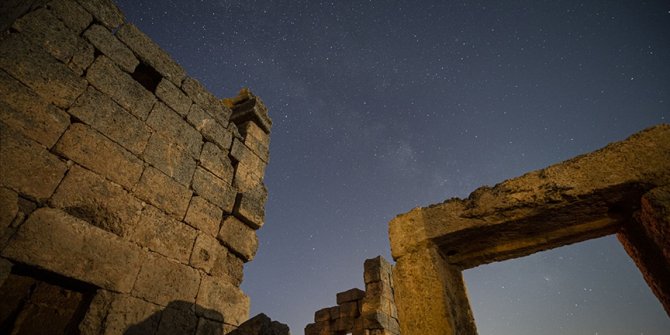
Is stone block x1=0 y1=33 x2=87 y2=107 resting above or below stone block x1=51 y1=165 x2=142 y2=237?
above

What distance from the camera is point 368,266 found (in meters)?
8.51

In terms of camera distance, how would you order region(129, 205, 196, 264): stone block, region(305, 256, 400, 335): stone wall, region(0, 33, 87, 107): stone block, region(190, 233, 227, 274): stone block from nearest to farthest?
1. region(0, 33, 87, 107): stone block
2. region(129, 205, 196, 264): stone block
3. region(190, 233, 227, 274): stone block
4. region(305, 256, 400, 335): stone wall

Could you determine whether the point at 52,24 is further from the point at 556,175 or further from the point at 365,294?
the point at 365,294

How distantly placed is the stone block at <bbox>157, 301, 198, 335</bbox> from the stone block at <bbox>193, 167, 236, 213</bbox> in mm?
1184

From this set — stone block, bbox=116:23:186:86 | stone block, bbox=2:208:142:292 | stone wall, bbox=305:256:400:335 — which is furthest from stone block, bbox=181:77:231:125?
stone wall, bbox=305:256:400:335

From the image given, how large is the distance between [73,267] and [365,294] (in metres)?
6.93

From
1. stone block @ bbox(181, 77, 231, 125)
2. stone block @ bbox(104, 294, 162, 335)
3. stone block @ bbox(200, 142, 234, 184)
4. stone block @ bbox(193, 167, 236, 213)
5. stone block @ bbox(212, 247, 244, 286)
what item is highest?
stone block @ bbox(181, 77, 231, 125)

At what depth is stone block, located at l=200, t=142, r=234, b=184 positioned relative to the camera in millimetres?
3980

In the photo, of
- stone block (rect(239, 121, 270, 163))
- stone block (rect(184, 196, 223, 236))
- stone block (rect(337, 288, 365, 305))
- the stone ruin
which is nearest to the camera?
the stone ruin

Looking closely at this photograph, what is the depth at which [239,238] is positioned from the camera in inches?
159

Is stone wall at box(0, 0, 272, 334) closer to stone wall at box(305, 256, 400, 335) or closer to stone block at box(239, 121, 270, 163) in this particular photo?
stone block at box(239, 121, 270, 163)

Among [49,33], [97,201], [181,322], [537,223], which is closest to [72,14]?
[49,33]

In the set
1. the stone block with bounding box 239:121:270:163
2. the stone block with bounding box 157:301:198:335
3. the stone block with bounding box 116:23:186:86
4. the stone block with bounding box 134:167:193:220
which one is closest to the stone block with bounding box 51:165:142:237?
the stone block with bounding box 134:167:193:220

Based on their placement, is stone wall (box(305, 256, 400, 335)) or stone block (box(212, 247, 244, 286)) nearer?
stone block (box(212, 247, 244, 286))
